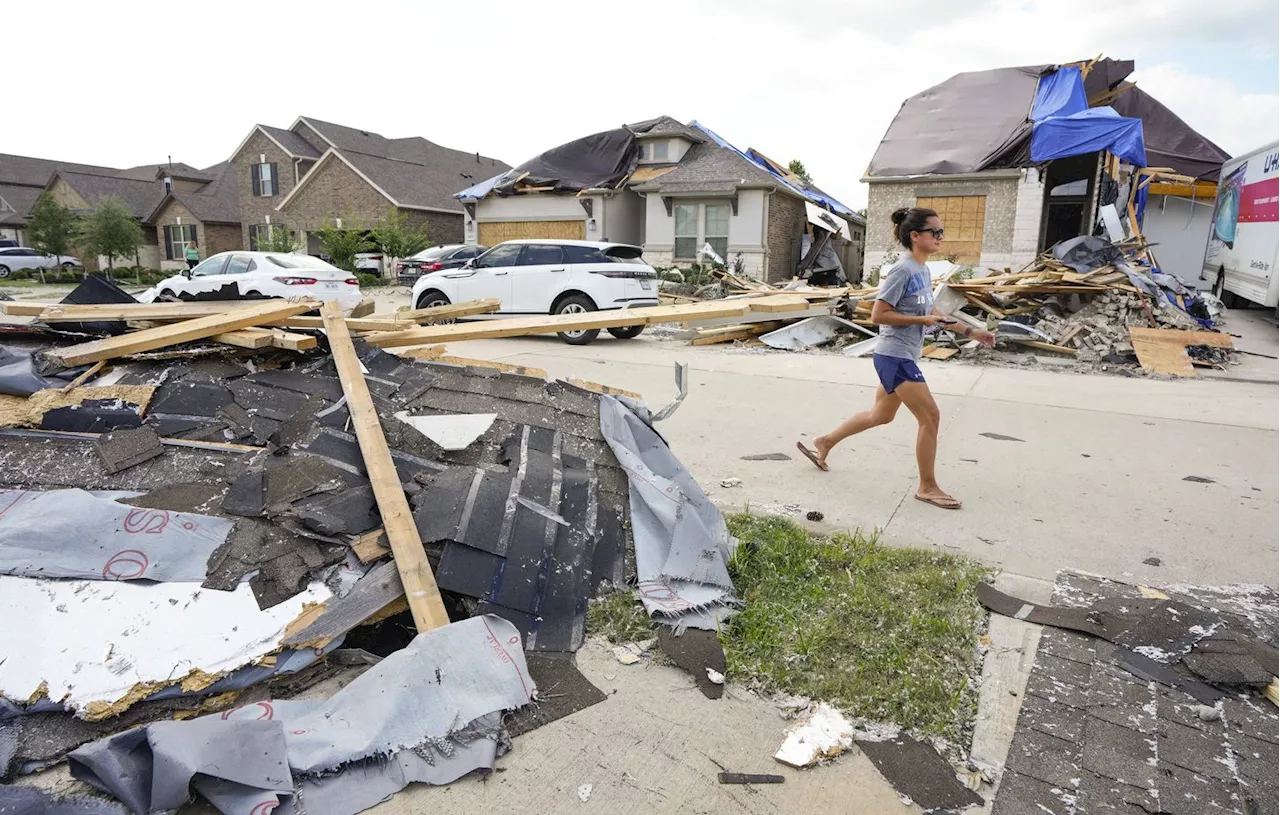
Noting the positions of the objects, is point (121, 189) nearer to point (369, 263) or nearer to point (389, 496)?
point (369, 263)

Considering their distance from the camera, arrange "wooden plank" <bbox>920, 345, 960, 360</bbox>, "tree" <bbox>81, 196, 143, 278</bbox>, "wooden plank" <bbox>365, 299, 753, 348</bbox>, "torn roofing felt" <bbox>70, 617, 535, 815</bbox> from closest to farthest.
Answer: "torn roofing felt" <bbox>70, 617, 535, 815</bbox> < "wooden plank" <bbox>365, 299, 753, 348</bbox> < "wooden plank" <bbox>920, 345, 960, 360</bbox> < "tree" <bbox>81, 196, 143, 278</bbox>

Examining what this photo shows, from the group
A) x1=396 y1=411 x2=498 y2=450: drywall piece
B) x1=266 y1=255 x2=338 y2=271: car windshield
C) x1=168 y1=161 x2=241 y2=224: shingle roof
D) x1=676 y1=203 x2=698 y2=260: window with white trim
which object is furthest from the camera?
x1=168 y1=161 x2=241 y2=224: shingle roof

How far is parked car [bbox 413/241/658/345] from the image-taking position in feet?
40.9

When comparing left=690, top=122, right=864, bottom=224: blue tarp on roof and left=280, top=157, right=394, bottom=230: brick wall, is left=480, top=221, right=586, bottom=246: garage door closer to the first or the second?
left=690, top=122, right=864, bottom=224: blue tarp on roof

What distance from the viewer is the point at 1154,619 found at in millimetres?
3180

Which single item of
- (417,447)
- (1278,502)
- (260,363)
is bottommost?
(1278,502)

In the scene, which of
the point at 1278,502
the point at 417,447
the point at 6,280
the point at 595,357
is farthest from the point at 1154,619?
the point at 6,280

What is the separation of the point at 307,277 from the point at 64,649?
1357 centimetres

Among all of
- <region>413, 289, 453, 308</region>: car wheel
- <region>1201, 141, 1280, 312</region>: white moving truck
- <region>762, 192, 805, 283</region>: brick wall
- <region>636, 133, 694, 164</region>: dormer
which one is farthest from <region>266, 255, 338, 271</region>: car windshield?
<region>1201, 141, 1280, 312</region>: white moving truck

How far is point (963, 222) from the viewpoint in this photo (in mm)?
18766

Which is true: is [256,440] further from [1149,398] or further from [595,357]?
[1149,398]

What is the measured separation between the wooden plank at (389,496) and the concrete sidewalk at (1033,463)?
2379mm

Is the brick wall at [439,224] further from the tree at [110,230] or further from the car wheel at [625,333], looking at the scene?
the car wheel at [625,333]

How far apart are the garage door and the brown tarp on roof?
969 cm
